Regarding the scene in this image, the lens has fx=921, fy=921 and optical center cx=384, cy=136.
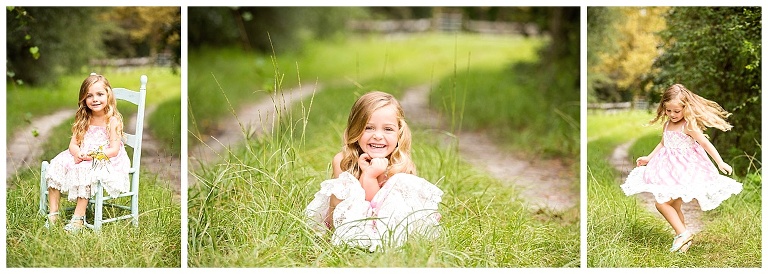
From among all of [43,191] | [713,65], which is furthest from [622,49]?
[43,191]

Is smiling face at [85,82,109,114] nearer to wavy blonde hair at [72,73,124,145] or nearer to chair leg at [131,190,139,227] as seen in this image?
wavy blonde hair at [72,73,124,145]

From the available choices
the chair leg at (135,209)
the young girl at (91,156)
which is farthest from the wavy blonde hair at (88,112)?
the chair leg at (135,209)

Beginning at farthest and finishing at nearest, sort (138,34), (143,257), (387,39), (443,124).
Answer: (387,39) < (443,124) < (138,34) < (143,257)

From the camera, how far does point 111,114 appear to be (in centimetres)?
409

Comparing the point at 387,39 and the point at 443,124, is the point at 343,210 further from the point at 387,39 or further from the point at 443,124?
the point at 387,39

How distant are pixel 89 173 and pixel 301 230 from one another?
97 centimetres

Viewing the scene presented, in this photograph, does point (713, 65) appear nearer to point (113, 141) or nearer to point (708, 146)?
point (708, 146)

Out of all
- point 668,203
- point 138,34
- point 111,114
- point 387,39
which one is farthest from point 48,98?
point 387,39

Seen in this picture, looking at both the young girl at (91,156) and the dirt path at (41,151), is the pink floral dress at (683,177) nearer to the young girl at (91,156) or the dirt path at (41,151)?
the dirt path at (41,151)

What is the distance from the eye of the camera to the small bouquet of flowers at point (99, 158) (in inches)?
159

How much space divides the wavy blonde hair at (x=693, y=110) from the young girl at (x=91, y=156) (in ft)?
8.02

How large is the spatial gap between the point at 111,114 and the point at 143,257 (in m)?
0.65

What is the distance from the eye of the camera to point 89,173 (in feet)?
13.3
